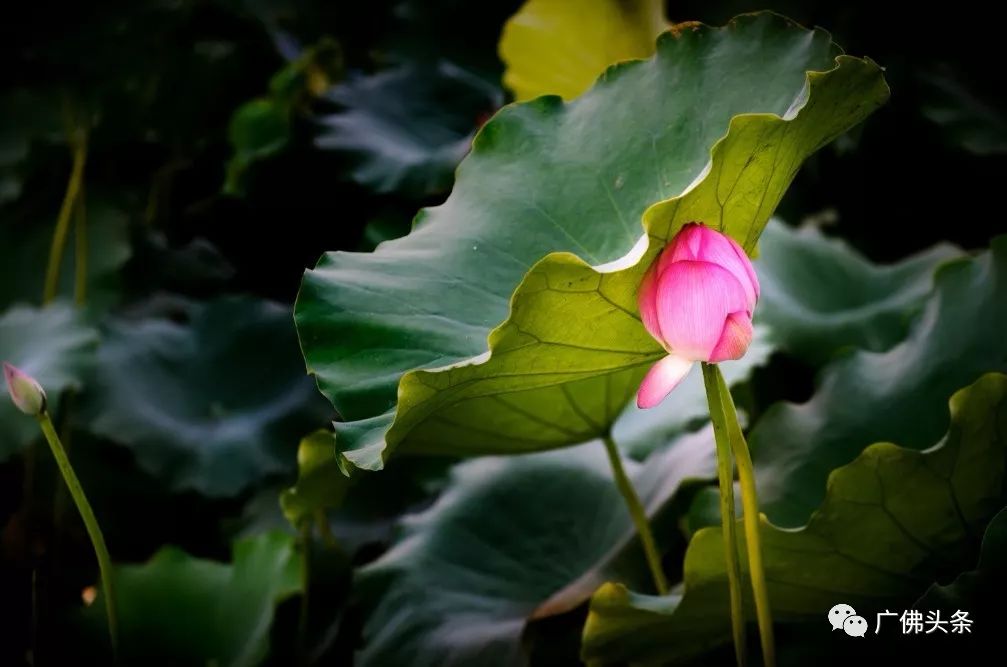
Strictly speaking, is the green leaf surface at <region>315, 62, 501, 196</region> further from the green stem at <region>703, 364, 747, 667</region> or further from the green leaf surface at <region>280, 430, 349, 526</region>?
the green stem at <region>703, 364, 747, 667</region>

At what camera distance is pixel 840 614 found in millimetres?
797

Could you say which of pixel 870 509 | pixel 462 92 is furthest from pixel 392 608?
pixel 462 92

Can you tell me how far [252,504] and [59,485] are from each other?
368 mm

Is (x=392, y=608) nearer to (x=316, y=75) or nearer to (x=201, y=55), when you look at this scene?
(x=316, y=75)

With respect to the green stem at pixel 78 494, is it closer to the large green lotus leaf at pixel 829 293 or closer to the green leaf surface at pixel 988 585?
the green leaf surface at pixel 988 585

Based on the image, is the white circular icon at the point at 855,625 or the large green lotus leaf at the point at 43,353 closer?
the white circular icon at the point at 855,625

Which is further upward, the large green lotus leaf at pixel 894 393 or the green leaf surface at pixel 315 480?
the large green lotus leaf at pixel 894 393

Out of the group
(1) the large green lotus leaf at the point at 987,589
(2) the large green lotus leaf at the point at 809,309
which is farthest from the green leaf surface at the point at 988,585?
(2) the large green lotus leaf at the point at 809,309

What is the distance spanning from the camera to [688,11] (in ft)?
6.46

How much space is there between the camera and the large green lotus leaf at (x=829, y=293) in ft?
4.08

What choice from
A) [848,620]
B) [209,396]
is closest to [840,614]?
[848,620]

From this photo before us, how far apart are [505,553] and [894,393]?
41 centimetres

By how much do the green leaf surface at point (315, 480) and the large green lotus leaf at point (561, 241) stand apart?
0.07 m

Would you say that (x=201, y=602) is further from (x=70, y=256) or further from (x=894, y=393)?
(x=70, y=256)
